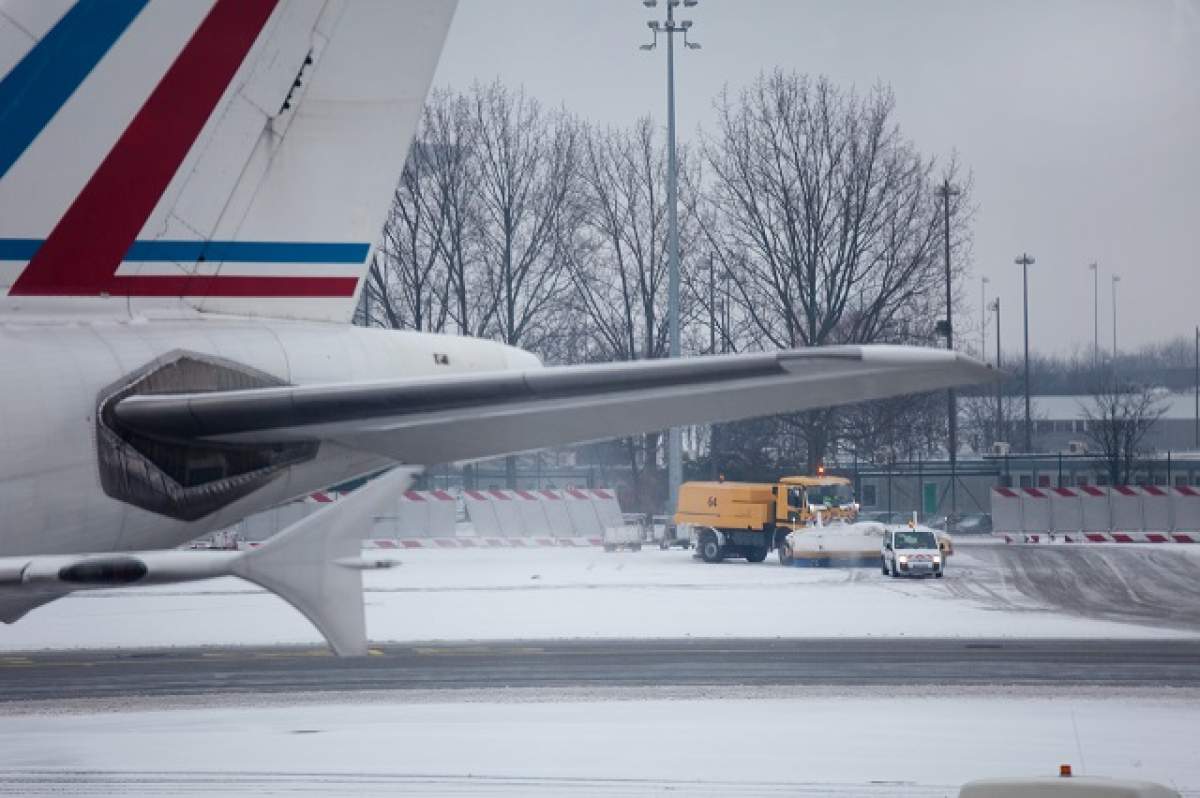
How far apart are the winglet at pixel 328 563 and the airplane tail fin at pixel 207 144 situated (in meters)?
2.92

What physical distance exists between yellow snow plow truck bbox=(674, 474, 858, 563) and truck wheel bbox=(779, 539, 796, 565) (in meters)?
1.21

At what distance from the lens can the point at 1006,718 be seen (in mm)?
17766

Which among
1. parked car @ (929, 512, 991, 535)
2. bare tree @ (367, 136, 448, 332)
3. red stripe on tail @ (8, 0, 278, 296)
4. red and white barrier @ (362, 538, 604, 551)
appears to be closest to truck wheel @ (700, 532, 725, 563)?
red and white barrier @ (362, 538, 604, 551)

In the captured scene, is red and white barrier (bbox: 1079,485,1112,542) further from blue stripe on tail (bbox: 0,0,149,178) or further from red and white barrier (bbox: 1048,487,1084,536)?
blue stripe on tail (bbox: 0,0,149,178)

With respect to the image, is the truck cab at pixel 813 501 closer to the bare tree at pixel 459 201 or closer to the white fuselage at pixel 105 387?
the bare tree at pixel 459 201

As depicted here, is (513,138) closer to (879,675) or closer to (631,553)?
(631,553)

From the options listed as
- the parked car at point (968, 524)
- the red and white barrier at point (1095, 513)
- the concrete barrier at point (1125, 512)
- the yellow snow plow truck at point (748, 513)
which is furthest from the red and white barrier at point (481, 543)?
the parked car at point (968, 524)

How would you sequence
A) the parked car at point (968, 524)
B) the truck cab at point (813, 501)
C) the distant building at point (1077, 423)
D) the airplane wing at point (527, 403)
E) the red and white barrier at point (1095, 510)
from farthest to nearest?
the distant building at point (1077, 423)
the parked car at point (968, 524)
the red and white barrier at point (1095, 510)
the truck cab at point (813, 501)
the airplane wing at point (527, 403)

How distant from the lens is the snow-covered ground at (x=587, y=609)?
28.3 m

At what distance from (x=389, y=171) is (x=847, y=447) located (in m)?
53.1

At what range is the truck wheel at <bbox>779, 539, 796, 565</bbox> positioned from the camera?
46.5 metres

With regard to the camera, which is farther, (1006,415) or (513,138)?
(1006,415)

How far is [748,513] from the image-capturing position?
48.5 metres

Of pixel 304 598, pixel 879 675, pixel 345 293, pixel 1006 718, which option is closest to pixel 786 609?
pixel 879 675
